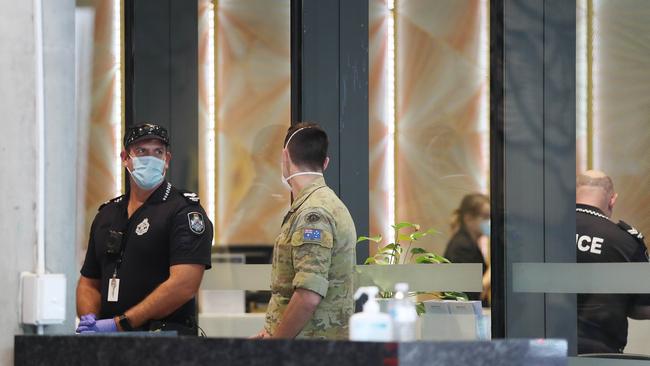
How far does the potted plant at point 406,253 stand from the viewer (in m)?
5.62

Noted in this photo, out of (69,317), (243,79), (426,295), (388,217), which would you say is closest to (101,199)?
(243,79)

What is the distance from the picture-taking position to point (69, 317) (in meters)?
3.09

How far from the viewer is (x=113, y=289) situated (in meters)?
4.39

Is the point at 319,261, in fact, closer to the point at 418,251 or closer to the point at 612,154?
the point at 612,154

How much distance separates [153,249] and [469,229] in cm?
206

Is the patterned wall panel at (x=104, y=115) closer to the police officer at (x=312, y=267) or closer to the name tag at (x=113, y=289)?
the name tag at (x=113, y=289)

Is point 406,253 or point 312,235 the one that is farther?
point 406,253

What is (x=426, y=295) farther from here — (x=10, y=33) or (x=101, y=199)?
(x=10, y=33)

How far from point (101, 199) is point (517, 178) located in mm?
2984

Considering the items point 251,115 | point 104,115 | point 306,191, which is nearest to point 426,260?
point 251,115

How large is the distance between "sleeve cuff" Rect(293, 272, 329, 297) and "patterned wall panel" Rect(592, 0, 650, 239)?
1.59 m

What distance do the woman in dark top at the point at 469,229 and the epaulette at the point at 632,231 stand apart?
0.89m

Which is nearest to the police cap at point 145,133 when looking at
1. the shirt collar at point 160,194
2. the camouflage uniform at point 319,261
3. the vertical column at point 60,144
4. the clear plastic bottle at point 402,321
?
the shirt collar at point 160,194

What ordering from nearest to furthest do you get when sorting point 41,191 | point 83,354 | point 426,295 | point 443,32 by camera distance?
1. point 83,354
2. point 41,191
3. point 426,295
4. point 443,32
